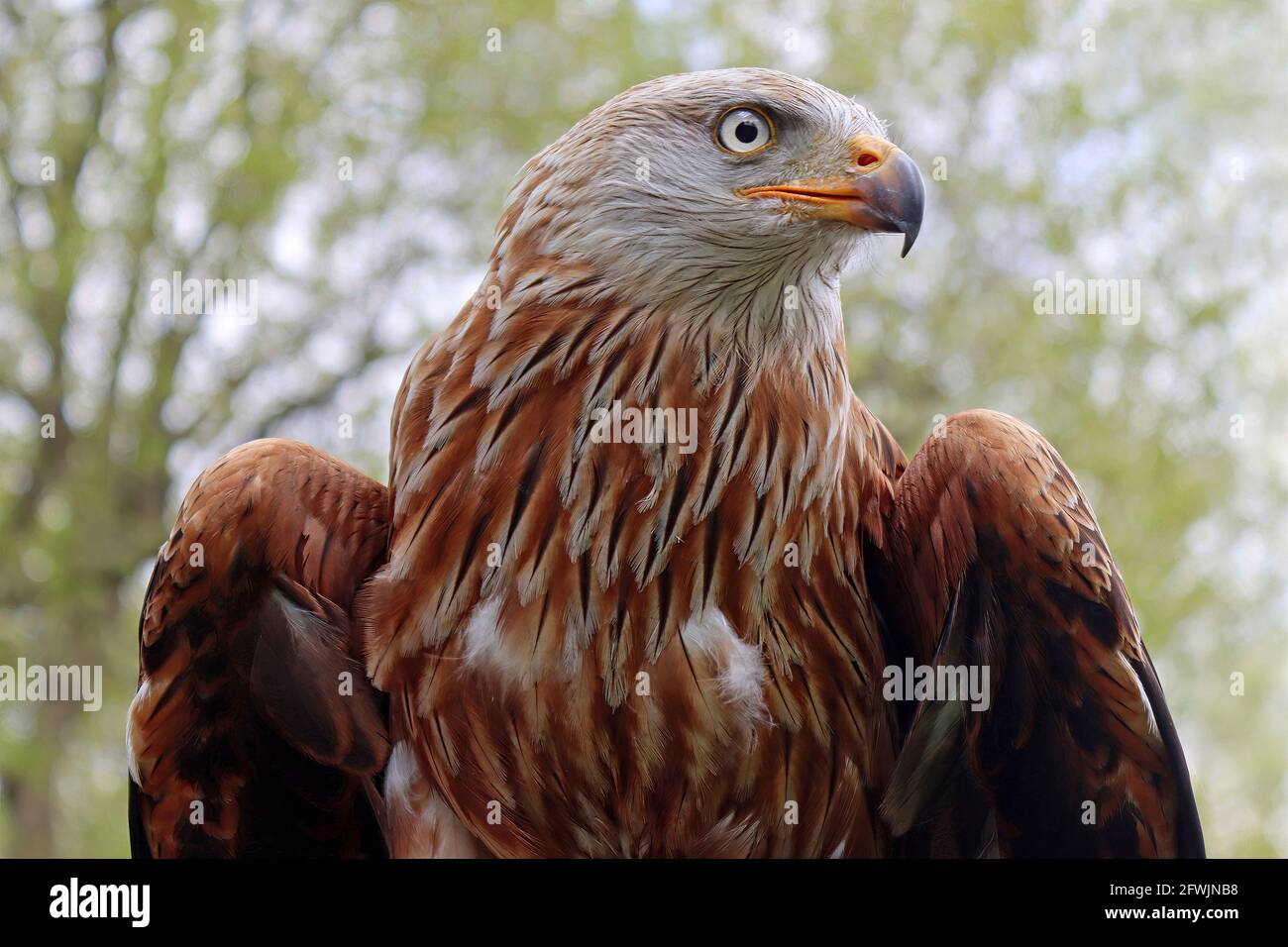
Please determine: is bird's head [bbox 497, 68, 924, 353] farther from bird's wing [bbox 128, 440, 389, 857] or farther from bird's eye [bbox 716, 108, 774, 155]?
bird's wing [bbox 128, 440, 389, 857]

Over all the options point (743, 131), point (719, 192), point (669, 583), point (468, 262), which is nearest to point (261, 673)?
point (669, 583)

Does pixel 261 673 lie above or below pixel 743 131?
below

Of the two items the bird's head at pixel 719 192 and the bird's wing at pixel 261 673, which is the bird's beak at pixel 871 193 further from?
the bird's wing at pixel 261 673

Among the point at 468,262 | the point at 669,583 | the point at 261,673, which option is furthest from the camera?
the point at 468,262

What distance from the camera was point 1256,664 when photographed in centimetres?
924

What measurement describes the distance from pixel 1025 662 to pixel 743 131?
1.25 m

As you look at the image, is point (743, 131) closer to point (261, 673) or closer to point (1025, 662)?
point (1025, 662)

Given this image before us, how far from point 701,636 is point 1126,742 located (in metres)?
0.93

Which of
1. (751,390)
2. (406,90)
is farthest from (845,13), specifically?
(751,390)

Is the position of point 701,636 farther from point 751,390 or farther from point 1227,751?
point 1227,751

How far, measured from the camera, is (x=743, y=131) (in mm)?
2426

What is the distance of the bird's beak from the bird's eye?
0.11 m

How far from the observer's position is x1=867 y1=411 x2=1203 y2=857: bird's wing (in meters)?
2.40

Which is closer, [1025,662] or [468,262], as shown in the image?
[1025,662]
